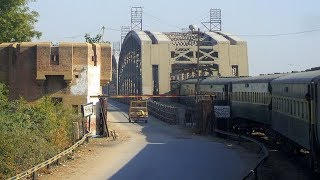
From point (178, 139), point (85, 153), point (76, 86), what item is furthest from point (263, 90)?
point (76, 86)

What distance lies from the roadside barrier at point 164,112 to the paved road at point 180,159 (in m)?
11.9

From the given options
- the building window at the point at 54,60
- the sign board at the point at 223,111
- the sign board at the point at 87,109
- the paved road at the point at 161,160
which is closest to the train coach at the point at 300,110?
the paved road at the point at 161,160

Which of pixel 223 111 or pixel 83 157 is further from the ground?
pixel 223 111

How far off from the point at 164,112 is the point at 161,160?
28.8 m

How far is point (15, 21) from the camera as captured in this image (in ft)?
128

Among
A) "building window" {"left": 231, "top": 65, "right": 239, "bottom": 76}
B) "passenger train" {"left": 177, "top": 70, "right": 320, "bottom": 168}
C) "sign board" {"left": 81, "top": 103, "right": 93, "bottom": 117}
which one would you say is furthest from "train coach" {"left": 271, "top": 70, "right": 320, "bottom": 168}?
"building window" {"left": 231, "top": 65, "right": 239, "bottom": 76}

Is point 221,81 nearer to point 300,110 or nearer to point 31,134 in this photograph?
point 31,134

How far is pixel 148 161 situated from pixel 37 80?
13.4 meters

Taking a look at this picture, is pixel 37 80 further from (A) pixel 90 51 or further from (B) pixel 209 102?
(B) pixel 209 102

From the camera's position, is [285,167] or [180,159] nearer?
[285,167]

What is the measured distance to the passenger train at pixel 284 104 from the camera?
14995mm

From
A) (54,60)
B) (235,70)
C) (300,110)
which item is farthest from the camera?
(235,70)

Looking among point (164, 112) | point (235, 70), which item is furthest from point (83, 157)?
point (235, 70)

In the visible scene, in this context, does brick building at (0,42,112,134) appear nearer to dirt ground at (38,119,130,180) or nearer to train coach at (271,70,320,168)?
dirt ground at (38,119,130,180)
